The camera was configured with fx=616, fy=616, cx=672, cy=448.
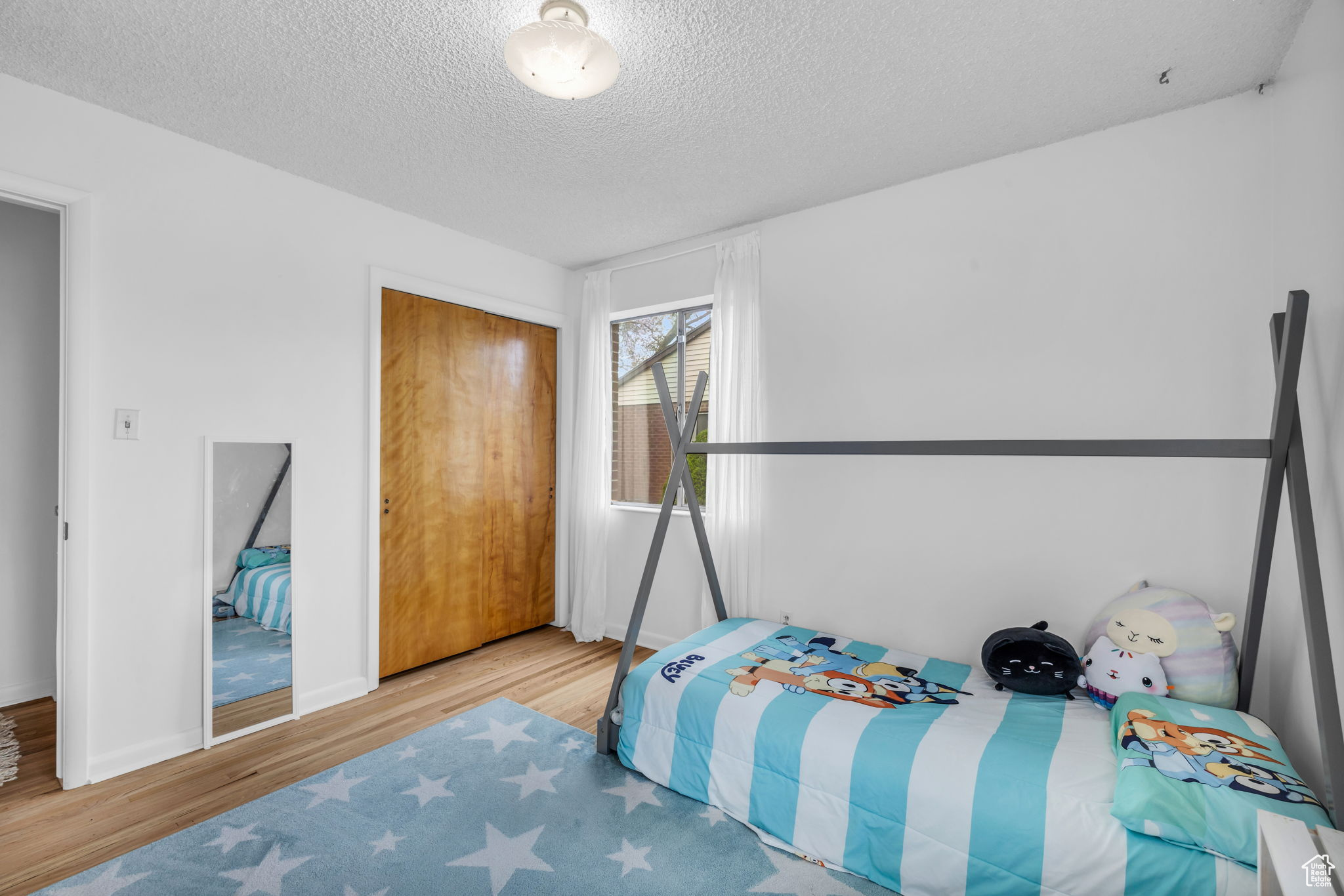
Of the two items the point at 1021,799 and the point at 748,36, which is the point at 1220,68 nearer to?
the point at 748,36

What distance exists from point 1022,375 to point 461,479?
9.69 feet

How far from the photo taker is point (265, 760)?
247 cm

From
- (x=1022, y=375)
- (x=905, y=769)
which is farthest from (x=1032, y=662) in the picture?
(x=1022, y=375)

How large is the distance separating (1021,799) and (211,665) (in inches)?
119

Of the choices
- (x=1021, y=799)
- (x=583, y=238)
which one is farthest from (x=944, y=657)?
(x=583, y=238)

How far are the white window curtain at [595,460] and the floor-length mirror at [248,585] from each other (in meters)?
1.66

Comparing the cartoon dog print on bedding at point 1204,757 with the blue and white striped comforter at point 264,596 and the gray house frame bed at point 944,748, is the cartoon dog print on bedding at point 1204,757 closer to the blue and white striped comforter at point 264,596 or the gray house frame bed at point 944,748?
the gray house frame bed at point 944,748

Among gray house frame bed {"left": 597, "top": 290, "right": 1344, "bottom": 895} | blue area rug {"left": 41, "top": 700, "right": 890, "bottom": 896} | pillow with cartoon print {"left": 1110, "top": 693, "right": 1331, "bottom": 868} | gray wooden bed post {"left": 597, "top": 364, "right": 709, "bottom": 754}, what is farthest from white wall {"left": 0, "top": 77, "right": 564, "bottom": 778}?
pillow with cartoon print {"left": 1110, "top": 693, "right": 1331, "bottom": 868}

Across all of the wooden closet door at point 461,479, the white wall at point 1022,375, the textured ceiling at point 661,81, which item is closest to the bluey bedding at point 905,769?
the white wall at point 1022,375

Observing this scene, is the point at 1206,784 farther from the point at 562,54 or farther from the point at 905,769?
the point at 562,54

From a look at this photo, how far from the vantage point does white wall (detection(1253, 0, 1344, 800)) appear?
1626 mm

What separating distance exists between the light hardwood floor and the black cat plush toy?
1.72m

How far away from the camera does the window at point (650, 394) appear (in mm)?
3764

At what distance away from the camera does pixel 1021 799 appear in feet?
5.40
